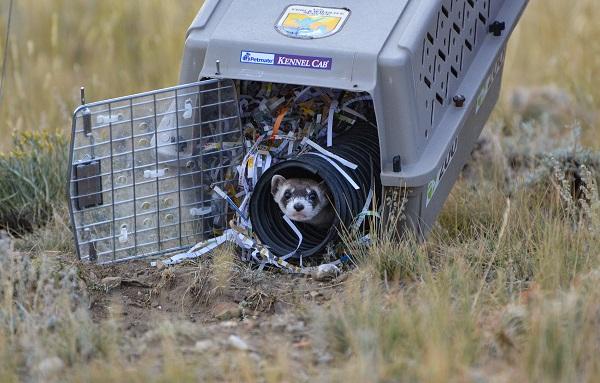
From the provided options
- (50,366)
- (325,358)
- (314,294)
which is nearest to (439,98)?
(314,294)

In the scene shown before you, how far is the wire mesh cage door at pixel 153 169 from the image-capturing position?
141 inches

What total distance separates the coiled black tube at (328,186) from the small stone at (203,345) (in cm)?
83

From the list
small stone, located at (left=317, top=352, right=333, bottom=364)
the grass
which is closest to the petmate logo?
the grass

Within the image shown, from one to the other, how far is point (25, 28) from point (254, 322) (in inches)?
172

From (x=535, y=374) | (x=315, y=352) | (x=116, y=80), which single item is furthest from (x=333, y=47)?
(x=116, y=80)

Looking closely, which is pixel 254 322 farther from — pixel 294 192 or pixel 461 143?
pixel 461 143

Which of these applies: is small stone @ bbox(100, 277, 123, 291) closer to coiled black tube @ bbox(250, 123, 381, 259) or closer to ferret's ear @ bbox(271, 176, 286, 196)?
coiled black tube @ bbox(250, 123, 381, 259)

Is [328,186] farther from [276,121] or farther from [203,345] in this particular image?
[203,345]

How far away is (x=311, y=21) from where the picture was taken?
3.73 m

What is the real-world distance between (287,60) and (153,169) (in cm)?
64

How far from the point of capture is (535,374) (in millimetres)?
2533

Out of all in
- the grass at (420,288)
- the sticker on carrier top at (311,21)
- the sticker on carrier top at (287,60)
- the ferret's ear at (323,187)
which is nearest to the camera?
the grass at (420,288)

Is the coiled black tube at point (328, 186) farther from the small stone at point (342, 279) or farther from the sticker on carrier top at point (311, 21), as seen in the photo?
the sticker on carrier top at point (311, 21)

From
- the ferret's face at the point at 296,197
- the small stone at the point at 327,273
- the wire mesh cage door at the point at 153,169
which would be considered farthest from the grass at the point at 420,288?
the ferret's face at the point at 296,197
